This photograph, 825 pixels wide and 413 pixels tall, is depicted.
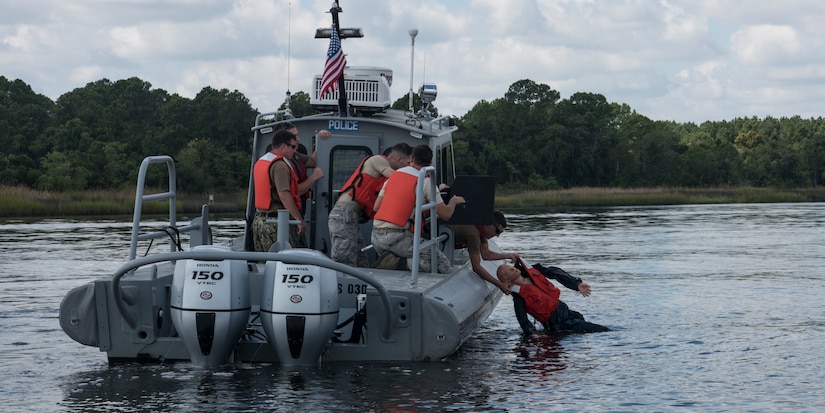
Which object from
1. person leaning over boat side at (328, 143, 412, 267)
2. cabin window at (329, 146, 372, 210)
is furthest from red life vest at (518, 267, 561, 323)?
cabin window at (329, 146, 372, 210)

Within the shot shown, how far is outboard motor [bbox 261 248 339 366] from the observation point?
8398 mm

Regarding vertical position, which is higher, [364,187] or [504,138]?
[504,138]

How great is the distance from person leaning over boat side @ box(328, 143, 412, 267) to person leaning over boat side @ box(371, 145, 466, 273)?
0.28 meters

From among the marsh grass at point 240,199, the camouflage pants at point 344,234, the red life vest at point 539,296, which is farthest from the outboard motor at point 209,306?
the marsh grass at point 240,199

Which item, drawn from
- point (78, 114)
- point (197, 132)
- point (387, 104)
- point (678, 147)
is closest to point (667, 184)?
point (678, 147)

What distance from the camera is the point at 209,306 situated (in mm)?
8406

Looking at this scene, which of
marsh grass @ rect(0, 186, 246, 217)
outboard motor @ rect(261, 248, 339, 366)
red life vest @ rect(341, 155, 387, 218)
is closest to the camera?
outboard motor @ rect(261, 248, 339, 366)

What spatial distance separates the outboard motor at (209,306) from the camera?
332 inches

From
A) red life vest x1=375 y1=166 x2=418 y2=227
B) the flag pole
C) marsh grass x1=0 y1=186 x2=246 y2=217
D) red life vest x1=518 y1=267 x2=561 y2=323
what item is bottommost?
red life vest x1=518 y1=267 x2=561 y2=323

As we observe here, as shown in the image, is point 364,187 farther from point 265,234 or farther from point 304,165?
point 265,234

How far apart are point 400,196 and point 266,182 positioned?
1339 mm

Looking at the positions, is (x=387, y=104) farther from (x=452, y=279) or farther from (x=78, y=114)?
(x=78, y=114)

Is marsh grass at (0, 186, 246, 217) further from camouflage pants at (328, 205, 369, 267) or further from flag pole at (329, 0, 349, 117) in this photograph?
camouflage pants at (328, 205, 369, 267)

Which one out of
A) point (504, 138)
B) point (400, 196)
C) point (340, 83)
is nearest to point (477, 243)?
point (400, 196)
